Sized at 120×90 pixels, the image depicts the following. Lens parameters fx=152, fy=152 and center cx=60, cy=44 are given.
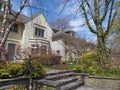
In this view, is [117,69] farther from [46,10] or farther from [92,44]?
[92,44]

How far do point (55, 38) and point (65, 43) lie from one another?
3673mm

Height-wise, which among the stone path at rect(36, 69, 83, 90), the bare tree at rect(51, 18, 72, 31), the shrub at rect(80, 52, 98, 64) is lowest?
the stone path at rect(36, 69, 83, 90)

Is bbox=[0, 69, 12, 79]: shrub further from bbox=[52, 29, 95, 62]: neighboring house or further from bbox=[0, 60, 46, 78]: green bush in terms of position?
bbox=[52, 29, 95, 62]: neighboring house

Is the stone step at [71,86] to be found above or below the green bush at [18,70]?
below

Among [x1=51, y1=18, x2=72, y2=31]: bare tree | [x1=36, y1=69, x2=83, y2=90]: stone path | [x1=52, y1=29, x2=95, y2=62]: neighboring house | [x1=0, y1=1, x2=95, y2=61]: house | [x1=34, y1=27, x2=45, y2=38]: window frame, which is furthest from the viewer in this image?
[x1=51, y1=18, x2=72, y2=31]: bare tree

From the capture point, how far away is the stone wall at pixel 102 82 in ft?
28.5

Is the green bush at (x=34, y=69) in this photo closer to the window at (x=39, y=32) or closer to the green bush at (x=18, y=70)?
the green bush at (x=18, y=70)

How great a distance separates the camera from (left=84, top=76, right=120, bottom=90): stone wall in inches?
342

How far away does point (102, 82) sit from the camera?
8.98 m

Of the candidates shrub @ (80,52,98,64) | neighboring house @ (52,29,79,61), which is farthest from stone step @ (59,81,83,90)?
neighboring house @ (52,29,79,61)

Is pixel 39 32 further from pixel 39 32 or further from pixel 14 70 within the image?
pixel 14 70

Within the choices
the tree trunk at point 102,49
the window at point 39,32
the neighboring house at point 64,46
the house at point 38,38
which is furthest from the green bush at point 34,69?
the neighboring house at point 64,46

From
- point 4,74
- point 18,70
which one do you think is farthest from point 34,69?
point 4,74

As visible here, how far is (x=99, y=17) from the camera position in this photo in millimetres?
13141
